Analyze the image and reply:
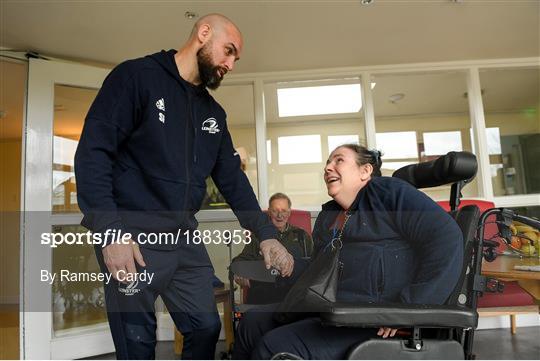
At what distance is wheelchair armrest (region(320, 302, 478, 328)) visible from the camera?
0.96m

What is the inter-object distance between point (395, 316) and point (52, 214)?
2762 mm

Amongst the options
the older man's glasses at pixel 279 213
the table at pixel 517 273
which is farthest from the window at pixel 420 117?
the table at pixel 517 273

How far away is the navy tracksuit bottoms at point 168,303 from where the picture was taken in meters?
1.21

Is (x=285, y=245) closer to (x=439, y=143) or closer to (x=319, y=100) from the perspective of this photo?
(x=319, y=100)

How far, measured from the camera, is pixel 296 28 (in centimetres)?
278

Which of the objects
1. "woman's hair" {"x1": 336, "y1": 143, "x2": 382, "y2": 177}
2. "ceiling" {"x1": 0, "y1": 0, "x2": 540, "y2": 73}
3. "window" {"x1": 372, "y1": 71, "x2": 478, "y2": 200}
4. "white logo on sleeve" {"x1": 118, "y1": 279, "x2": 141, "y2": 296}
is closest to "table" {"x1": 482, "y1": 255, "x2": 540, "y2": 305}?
"woman's hair" {"x1": 336, "y1": 143, "x2": 382, "y2": 177}

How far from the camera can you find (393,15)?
2.66m

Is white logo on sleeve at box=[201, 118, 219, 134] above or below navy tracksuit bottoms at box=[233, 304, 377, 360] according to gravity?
above

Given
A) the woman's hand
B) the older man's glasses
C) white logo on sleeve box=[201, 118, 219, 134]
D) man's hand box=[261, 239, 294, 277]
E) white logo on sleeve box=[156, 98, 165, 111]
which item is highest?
white logo on sleeve box=[156, 98, 165, 111]

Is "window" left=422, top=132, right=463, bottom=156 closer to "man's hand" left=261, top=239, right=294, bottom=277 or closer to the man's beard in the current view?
"man's hand" left=261, top=239, right=294, bottom=277

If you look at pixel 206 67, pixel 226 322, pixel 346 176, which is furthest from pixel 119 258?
pixel 226 322

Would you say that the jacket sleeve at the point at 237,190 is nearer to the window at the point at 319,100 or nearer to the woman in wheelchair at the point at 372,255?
the woman in wheelchair at the point at 372,255

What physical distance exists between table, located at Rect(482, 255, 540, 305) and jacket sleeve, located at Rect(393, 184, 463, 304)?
461 millimetres

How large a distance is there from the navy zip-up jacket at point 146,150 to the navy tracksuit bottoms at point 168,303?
79 millimetres
